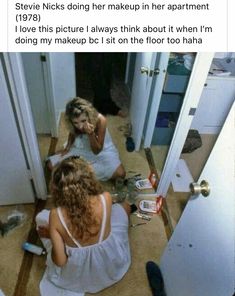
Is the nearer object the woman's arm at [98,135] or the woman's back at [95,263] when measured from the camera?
the woman's back at [95,263]

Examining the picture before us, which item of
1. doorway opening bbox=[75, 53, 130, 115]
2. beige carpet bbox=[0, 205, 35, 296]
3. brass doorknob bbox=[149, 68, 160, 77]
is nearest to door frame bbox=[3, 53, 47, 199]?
beige carpet bbox=[0, 205, 35, 296]

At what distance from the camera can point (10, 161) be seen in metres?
1.38

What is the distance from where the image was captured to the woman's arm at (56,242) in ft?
3.37

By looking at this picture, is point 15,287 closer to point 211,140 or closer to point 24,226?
point 24,226

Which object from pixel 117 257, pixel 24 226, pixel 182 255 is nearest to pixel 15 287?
pixel 24 226

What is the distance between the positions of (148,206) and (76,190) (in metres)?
0.85

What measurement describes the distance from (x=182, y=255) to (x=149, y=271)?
413mm

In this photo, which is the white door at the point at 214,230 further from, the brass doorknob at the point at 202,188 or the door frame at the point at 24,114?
the door frame at the point at 24,114

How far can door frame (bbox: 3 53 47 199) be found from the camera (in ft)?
3.35

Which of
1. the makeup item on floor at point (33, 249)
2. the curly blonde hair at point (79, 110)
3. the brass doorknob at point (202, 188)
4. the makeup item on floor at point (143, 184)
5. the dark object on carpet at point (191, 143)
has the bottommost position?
the makeup item on floor at point (33, 249)

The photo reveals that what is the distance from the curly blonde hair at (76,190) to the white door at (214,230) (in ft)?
1.32

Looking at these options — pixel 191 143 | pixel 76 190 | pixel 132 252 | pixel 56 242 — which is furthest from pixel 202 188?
pixel 191 143

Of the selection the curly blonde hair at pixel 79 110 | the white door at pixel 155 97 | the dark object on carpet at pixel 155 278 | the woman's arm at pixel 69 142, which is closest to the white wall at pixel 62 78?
the woman's arm at pixel 69 142

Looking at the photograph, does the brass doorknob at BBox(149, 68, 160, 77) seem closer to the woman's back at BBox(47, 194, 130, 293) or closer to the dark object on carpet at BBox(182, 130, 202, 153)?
the dark object on carpet at BBox(182, 130, 202, 153)
